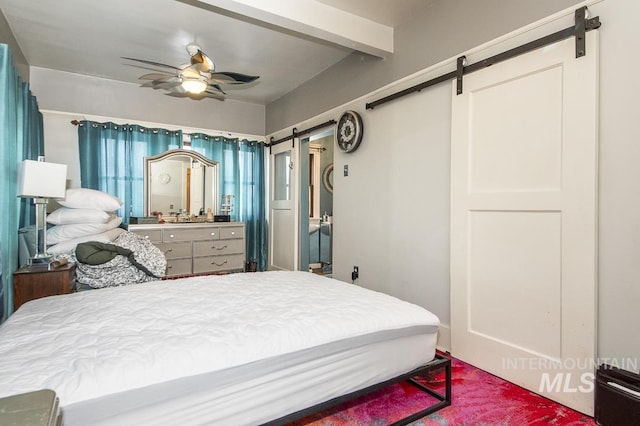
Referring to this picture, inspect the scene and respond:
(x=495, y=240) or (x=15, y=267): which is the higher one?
(x=495, y=240)

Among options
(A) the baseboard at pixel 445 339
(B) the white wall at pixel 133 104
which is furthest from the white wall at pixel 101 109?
(A) the baseboard at pixel 445 339

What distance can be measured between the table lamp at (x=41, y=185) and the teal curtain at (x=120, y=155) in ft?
6.04

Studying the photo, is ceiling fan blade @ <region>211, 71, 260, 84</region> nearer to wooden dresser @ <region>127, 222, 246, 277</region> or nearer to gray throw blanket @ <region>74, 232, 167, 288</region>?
gray throw blanket @ <region>74, 232, 167, 288</region>

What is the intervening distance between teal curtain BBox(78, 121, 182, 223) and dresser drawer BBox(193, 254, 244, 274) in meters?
Result: 1.02

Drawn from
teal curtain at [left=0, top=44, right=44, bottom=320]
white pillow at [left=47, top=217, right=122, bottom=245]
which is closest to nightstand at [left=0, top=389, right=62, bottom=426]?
teal curtain at [left=0, top=44, right=44, bottom=320]

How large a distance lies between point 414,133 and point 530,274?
1390 mm

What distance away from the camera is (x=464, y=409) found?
5.87 feet

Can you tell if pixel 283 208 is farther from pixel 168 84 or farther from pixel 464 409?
pixel 464 409

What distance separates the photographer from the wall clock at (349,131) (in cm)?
342

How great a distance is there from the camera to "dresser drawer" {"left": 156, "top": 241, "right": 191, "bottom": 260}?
4.38m

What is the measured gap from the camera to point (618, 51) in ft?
5.55

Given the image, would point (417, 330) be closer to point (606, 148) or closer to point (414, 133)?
point (606, 148)

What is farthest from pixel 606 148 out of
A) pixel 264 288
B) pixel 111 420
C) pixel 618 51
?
pixel 111 420

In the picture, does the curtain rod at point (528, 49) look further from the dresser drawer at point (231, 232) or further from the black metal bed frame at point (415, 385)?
the dresser drawer at point (231, 232)
